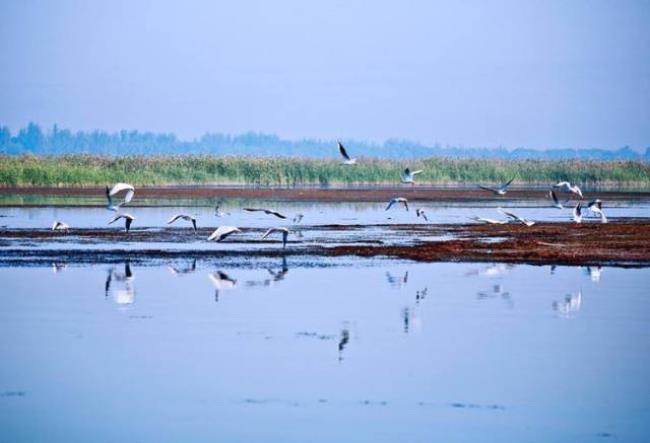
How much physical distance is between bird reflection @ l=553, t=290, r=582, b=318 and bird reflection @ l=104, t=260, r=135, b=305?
6.19 m

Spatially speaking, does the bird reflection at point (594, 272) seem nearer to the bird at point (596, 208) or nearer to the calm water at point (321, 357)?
the calm water at point (321, 357)

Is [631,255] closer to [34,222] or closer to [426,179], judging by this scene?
[34,222]

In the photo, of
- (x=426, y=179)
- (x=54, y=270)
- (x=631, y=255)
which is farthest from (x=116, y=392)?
(x=426, y=179)

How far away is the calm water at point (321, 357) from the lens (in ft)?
38.4

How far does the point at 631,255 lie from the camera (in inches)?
1064

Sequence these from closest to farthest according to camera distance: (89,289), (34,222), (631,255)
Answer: (89,289) → (631,255) → (34,222)

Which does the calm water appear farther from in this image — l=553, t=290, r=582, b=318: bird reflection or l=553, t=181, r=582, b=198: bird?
l=553, t=181, r=582, b=198: bird

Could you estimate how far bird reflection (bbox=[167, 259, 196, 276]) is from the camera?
77.2 feet

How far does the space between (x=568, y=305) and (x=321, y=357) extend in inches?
229

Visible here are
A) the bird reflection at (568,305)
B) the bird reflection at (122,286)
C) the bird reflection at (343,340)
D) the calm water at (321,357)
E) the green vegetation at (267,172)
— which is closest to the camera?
the calm water at (321,357)

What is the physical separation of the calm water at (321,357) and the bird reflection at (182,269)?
511mm

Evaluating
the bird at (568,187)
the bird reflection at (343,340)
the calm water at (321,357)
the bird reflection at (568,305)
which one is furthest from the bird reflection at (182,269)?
the bird at (568,187)

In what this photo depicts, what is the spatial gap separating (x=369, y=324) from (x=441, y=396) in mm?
4508

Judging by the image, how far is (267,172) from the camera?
80062 mm
